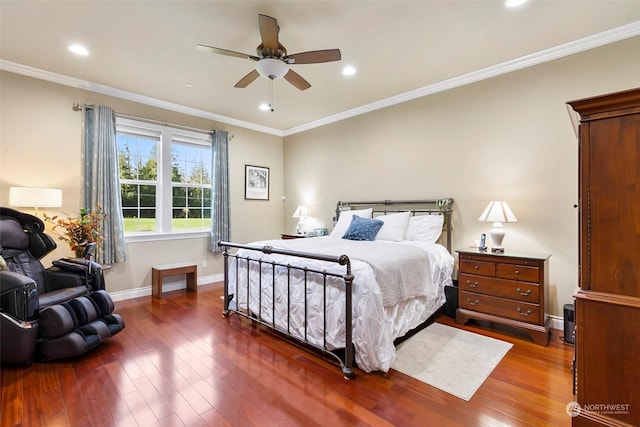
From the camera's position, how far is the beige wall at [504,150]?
A: 2.88 m

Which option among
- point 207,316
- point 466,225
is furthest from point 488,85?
point 207,316

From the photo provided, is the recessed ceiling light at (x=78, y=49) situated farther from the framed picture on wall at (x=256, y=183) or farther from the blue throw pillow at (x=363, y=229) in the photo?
the blue throw pillow at (x=363, y=229)

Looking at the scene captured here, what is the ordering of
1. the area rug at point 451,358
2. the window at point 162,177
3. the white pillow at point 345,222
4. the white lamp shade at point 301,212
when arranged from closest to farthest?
the area rug at point 451,358
the white pillow at point 345,222
the window at point 162,177
the white lamp shade at point 301,212

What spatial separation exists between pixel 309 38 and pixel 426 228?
248 centimetres

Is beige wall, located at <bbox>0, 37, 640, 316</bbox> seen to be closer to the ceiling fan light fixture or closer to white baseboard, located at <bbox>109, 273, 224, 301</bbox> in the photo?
white baseboard, located at <bbox>109, 273, 224, 301</bbox>

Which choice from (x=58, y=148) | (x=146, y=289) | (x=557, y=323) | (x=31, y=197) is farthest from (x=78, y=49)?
(x=557, y=323)

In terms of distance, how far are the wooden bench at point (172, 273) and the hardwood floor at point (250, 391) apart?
4.64ft

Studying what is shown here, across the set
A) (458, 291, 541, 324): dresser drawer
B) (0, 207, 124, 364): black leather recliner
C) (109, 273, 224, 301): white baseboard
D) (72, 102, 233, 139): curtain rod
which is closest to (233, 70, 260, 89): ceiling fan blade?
(72, 102, 233, 139): curtain rod

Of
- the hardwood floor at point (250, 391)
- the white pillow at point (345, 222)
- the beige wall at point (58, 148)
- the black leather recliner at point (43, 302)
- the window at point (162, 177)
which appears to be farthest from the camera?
the window at point (162, 177)

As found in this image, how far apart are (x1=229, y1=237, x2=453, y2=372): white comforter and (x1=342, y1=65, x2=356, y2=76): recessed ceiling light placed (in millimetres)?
2010

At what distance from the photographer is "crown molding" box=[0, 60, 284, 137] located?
10.8ft

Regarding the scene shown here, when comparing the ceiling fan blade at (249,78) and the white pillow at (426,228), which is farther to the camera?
the white pillow at (426,228)

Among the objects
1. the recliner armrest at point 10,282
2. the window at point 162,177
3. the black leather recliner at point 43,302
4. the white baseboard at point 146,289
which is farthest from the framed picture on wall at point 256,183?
the recliner armrest at point 10,282

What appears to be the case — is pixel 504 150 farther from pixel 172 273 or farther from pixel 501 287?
pixel 172 273
